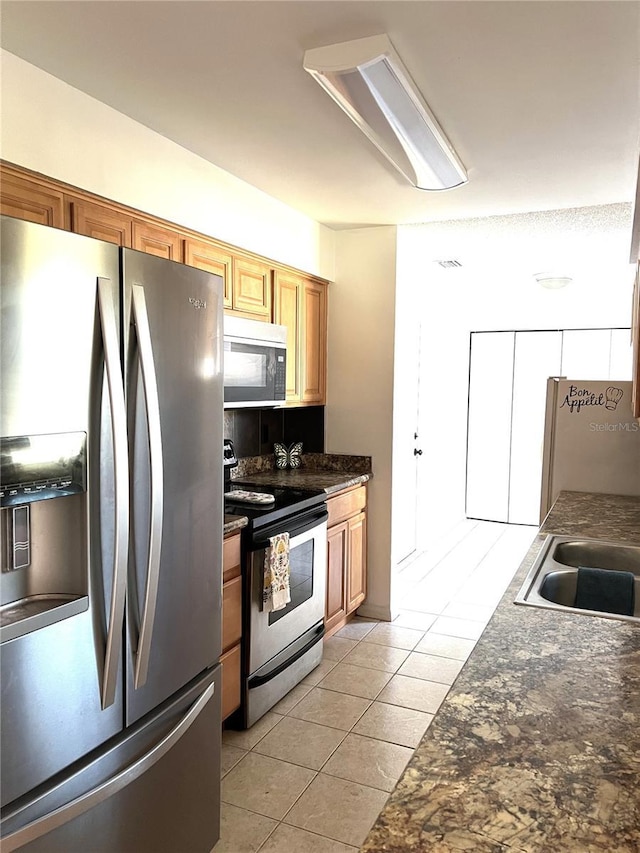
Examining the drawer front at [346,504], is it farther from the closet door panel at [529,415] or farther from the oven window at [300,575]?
the closet door panel at [529,415]

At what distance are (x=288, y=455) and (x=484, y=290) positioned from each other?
2848mm

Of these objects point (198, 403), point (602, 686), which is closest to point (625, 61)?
point (198, 403)

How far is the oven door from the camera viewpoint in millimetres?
2744

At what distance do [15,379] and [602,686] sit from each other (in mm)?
1335

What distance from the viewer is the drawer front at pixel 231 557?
2.57 m

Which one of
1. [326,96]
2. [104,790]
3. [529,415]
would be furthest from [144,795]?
[529,415]

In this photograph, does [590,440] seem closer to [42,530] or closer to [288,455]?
[288,455]

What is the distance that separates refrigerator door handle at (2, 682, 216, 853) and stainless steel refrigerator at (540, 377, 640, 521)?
2531mm

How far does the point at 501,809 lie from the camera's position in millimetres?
870

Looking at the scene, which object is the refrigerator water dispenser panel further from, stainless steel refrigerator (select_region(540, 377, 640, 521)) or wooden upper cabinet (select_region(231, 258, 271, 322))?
stainless steel refrigerator (select_region(540, 377, 640, 521))

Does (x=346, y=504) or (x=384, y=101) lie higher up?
(x=384, y=101)

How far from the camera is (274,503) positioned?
2986 millimetres

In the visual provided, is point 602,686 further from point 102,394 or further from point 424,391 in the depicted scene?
point 424,391
